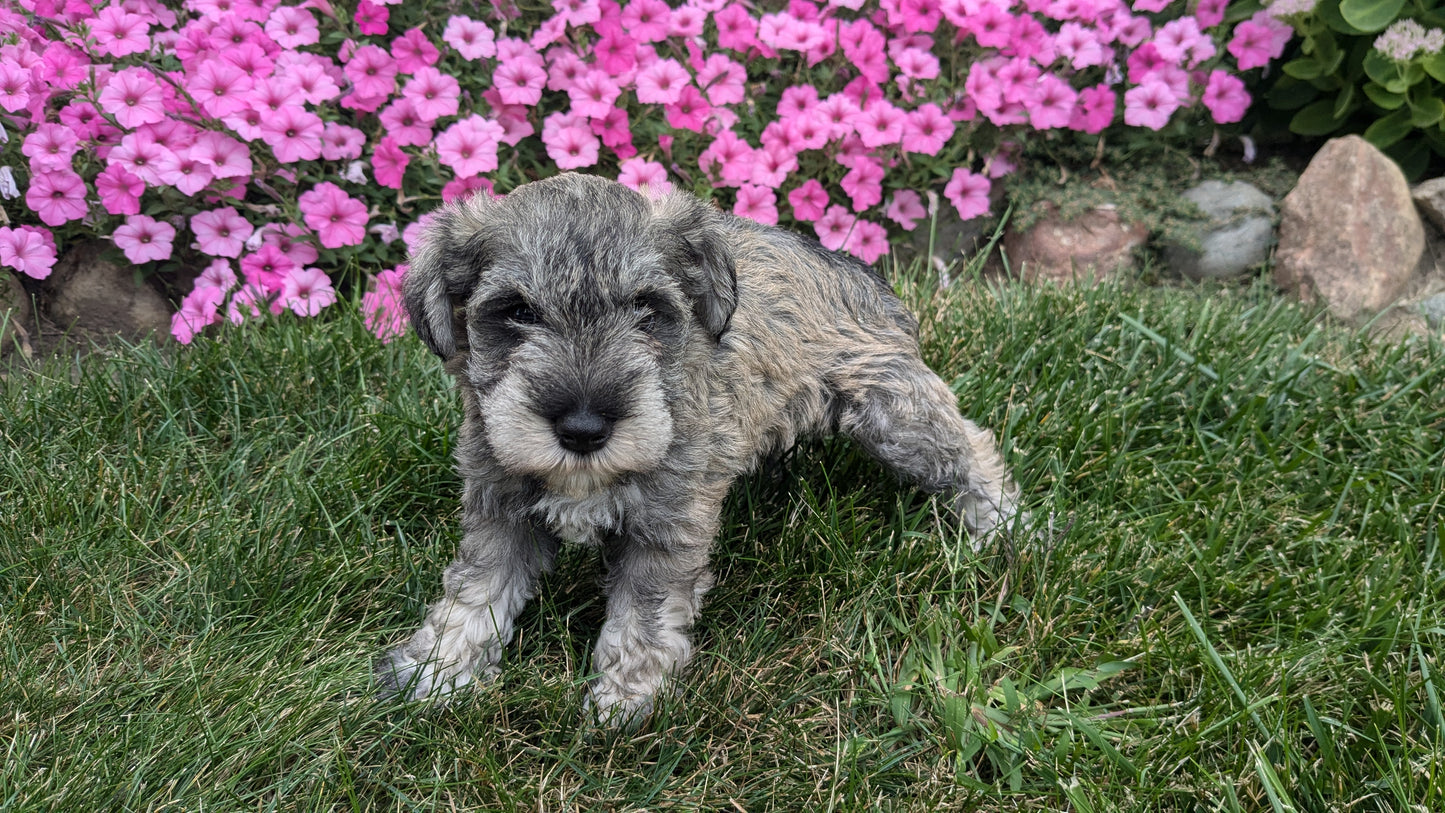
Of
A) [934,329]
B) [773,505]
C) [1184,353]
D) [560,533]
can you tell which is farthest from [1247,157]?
[560,533]

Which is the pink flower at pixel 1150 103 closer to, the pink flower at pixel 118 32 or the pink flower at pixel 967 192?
the pink flower at pixel 967 192

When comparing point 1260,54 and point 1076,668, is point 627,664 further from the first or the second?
point 1260,54

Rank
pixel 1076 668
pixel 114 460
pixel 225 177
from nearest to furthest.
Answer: pixel 1076 668
pixel 114 460
pixel 225 177

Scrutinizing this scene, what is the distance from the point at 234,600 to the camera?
125 inches

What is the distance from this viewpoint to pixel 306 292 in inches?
185

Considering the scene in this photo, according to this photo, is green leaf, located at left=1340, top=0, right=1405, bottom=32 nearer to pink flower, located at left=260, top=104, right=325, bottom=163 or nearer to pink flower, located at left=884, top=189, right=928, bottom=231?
pink flower, located at left=884, top=189, right=928, bottom=231

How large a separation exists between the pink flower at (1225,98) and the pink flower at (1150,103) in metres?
0.20

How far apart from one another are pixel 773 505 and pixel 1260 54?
4.04 m

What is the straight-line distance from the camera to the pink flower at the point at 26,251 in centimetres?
438

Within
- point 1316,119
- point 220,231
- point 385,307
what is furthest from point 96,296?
point 1316,119

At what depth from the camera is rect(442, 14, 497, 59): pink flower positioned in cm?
489

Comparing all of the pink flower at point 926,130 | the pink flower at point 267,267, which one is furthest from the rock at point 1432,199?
the pink flower at point 267,267

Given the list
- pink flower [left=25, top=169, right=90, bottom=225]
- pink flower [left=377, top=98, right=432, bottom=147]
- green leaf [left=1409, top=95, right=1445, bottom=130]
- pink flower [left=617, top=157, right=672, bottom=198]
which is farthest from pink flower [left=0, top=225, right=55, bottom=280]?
green leaf [left=1409, top=95, right=1445, bottom=130]

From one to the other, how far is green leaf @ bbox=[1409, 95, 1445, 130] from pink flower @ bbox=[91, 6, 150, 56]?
21.1 feet
